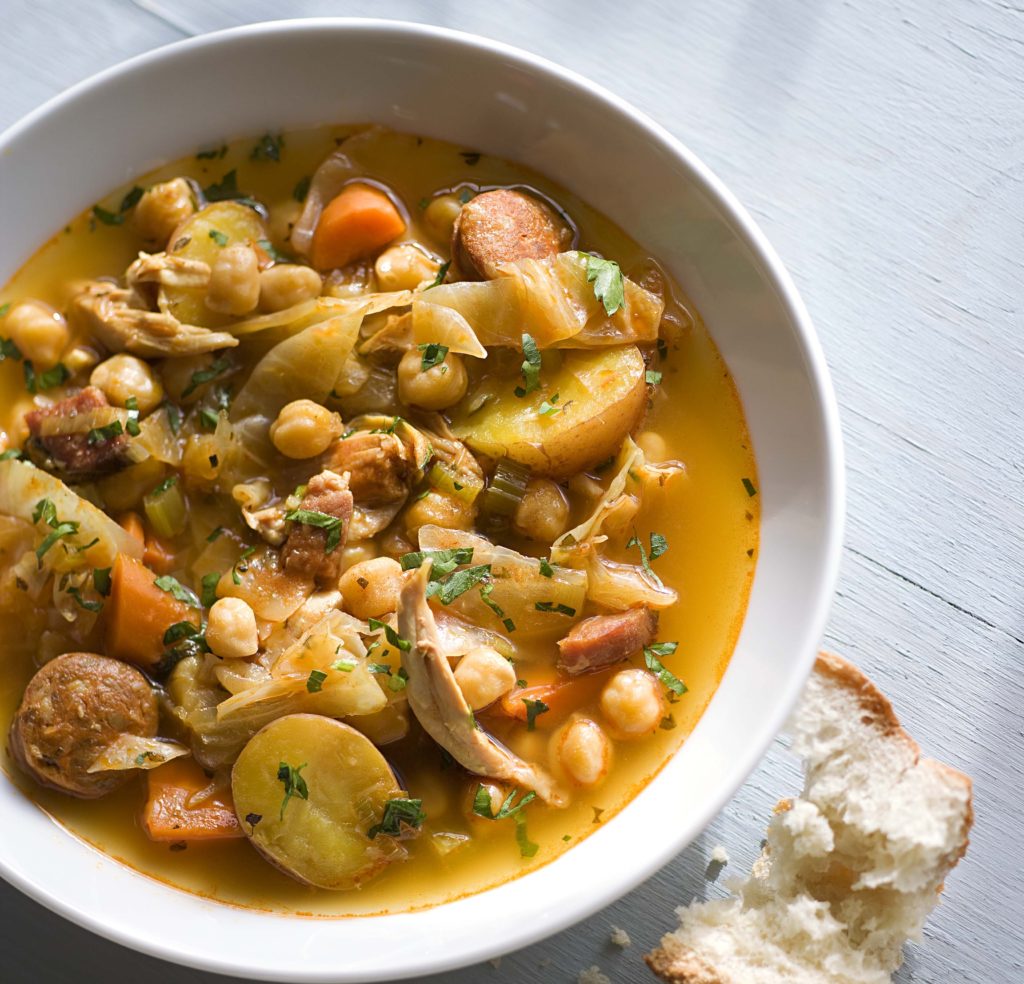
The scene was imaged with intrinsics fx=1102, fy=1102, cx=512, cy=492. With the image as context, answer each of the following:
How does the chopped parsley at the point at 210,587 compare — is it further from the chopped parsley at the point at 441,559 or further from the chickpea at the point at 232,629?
the chopped parsley at the point at 441,559

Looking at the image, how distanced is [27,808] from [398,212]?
2.21m

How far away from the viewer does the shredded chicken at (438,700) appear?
10.2 ft

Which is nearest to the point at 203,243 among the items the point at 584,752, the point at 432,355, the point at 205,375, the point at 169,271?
the point at 169,271

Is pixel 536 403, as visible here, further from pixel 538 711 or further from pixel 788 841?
pixel 788 841

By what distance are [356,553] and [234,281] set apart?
935 mm

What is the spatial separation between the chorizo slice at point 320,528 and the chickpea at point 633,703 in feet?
3.09

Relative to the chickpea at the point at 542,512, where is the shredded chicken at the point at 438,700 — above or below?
below

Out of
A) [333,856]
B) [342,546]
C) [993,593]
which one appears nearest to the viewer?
[333,856]

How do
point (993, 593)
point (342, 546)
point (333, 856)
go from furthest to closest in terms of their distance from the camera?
point (993, 593) → point (342, 546) → point (333, 856)

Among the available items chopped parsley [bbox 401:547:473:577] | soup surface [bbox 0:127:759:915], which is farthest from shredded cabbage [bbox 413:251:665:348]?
chopped parsley [bbox 401:547:473:577]

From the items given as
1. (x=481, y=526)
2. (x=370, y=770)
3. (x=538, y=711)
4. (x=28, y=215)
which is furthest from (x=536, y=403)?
(x=28, y=215)

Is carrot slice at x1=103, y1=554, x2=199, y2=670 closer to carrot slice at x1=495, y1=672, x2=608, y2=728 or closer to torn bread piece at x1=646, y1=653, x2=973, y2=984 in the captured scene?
carrot slice at x1=495, y1=672, x2=608, y2=728

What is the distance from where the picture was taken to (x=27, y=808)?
332cm

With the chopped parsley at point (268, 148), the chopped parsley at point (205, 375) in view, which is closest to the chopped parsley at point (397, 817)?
the chopped parsley at point (205, 375)
